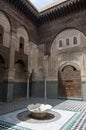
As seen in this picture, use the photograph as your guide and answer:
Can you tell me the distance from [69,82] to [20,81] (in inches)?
122

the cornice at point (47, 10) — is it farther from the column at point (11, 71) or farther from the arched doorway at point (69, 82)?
the arched doorway at point (69, 82)

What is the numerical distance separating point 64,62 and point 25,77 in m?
2.76

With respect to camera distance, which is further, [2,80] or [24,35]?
[24,35]

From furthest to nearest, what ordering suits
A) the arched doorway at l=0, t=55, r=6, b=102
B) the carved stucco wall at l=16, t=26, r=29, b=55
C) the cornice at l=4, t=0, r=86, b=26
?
1. the cornice at l=4, t=0, r=86, b=26
2. the carved stucco wall at l=16, t=26, r=29, b=55
3. the arched doorway at l=0, t=55, r=6, b=102

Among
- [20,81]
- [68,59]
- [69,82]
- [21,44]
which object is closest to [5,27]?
[21,44]

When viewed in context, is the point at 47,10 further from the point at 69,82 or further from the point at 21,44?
the point at 69,82

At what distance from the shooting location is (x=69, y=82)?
741 centimetres

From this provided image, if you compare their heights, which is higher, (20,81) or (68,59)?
(68,59)

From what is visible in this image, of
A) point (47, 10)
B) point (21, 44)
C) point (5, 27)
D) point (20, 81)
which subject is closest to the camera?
point (5, 27)

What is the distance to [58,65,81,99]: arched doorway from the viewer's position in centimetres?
706

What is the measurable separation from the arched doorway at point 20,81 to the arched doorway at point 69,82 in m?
2.30

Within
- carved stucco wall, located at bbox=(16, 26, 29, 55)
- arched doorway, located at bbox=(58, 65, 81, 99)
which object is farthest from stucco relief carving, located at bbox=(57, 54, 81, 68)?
carved stucco wall, located at bbox=(16, 26, 29, 55)

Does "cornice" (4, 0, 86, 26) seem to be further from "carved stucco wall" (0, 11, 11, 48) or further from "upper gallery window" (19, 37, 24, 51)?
"upper gallery window" (19, 37, 24, 51)

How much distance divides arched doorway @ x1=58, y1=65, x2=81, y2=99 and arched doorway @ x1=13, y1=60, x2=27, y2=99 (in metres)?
2.30
